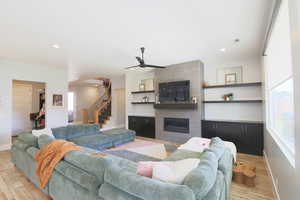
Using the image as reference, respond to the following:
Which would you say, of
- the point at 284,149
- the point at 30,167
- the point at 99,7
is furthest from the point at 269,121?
the point at 30,167

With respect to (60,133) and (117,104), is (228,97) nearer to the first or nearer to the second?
(60,133)

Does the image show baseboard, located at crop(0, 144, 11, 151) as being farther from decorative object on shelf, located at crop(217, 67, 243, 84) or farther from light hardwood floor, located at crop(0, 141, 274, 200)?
decorative object on shelf, located at crop(217, 67, 243, 84)

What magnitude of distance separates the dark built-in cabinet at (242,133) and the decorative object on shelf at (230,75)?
4.54 ft

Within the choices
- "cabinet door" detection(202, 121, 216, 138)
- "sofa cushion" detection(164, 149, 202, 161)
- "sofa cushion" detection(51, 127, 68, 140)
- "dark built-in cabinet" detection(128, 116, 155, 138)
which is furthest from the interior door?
"cabinet door" detection(202, 121, 216, 138)

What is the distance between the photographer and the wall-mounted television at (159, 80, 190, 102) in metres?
4.89

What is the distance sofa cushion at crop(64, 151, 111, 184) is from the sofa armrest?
118 mm

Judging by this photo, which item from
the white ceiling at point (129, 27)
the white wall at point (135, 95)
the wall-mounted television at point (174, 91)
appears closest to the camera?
the white ceiling at point (129, 27)

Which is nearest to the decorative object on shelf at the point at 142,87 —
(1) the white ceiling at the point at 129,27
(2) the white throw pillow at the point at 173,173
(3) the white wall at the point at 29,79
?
(1) the white ceiling at the point at 129,27

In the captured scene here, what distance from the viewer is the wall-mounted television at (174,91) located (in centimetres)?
489

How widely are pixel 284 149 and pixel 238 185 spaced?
1.10 m

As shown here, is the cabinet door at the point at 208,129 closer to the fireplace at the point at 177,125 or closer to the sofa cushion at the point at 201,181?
the fireplace at the point at 177,125

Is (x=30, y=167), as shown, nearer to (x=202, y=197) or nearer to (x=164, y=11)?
(x=202, y=197)

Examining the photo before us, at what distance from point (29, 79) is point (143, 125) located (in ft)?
14.3

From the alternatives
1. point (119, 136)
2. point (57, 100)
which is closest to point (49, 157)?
point (119, 136)
